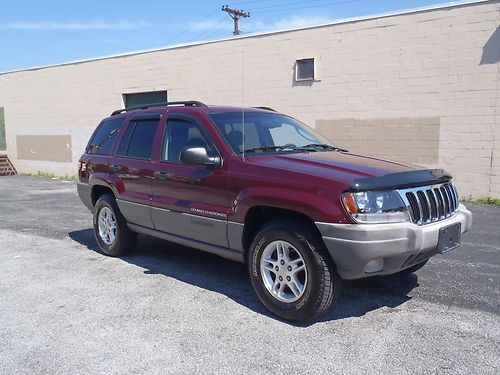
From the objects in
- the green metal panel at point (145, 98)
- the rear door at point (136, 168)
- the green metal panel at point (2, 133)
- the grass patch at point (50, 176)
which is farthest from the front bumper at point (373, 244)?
the green metal panel at point (2, 133)

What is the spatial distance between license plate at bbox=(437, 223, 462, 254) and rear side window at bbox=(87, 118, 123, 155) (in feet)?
14.0

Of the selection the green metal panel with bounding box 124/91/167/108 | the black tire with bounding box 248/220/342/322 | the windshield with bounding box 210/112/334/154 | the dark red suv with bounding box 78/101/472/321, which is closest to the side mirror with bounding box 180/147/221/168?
the dark red suv with bounding box 78/101/472/321

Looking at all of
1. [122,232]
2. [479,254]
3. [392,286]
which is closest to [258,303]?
[392,286]

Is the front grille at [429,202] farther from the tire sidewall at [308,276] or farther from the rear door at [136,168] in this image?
the rear door at [136,168]

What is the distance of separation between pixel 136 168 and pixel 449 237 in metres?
3.49

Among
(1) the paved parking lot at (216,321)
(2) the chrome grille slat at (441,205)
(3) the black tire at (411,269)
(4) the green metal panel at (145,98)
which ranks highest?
(4) the green metal panel at (145,98)

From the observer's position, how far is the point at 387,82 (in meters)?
11.1

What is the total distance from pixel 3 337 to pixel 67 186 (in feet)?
41.9

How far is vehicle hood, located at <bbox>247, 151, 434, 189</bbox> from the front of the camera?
12.4ft

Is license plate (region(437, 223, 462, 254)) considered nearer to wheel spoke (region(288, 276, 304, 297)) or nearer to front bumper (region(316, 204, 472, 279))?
front bumper (region(316, 204, 472, 279))

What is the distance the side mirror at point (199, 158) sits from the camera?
14.8 ft

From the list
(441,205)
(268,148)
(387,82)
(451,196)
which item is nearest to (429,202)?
(441,205)

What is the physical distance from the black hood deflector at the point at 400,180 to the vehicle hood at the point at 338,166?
12mm

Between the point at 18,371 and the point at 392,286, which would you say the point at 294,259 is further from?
the point at 18,371
